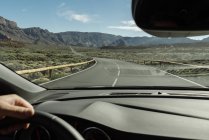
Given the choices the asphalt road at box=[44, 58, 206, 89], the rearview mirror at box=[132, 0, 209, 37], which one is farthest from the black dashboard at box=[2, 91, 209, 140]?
the asphalt road at box=[44, 58, 206, 89]

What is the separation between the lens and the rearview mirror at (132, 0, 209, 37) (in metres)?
1.68

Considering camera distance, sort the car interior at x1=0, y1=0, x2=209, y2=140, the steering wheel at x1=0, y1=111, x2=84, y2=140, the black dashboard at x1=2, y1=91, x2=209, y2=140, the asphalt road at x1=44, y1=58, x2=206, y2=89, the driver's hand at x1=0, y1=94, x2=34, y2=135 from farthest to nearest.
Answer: the asphalt road at x1=44, y1=58, x2=206, y2=89, the black dashboard at x1=2, y1=91, x2=209, y2=140, the steering wheel at x1=0, y1=111, x2=84, y2=140, the driver's hand at x1=0, y1=94, x2=34, y2=135, the car interior at x1=0, y1=0, x2=209, y2=140

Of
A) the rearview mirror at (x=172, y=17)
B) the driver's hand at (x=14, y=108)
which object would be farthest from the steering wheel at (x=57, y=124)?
the rearview mirror at (x=172, y=17)

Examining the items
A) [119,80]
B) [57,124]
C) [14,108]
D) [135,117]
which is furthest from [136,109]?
[119,80]

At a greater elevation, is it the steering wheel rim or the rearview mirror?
the rearview mirror

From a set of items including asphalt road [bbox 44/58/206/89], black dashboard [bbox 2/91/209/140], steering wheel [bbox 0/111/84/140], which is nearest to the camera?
steering wheel [bbox 0/111/84/140]

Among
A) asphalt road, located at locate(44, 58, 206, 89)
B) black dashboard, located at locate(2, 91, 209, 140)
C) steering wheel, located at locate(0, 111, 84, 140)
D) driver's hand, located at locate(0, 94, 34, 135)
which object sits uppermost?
driver's hand, located at locate(0, 94, 34, 135)

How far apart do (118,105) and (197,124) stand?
1017mm

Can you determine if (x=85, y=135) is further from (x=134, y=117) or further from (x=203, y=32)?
(x=203, y=32)

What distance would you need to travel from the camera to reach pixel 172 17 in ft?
5.96

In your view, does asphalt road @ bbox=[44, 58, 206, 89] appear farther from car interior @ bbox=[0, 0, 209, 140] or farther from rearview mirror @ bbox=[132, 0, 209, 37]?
rearview mirror @ bbox=[132, 0, 209, 37]

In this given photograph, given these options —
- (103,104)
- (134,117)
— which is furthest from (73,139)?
(103,104)

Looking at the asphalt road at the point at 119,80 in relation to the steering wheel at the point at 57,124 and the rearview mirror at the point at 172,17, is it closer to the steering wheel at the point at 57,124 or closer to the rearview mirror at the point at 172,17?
the steering wheel at the point at 57,124

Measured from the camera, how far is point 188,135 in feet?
11.8
